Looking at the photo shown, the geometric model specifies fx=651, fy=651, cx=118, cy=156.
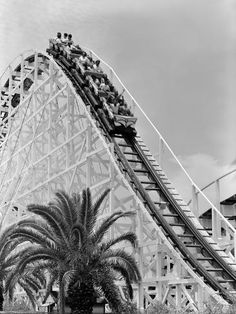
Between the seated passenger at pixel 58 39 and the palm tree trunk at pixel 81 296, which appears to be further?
the seated passenger at pixel 58 39

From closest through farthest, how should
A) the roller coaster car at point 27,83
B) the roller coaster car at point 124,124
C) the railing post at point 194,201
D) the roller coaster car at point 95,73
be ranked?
the railing post at point 194,201, the roller coaster car at point 124,124, the roller coaster car at point 95,73, the roller coaster car at point 27,83

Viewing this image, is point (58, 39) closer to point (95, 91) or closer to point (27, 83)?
point (27, 83)

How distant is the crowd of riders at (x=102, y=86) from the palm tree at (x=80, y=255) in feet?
21.2

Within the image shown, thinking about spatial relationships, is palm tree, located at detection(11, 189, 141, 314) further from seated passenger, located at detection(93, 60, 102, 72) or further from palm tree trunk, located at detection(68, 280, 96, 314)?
seated passenger, located at detection(93, 60, 102, 72)

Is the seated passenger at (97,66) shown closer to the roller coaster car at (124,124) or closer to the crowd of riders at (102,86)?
the crowd of riders at (102,86)

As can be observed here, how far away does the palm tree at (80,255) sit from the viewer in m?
17.3

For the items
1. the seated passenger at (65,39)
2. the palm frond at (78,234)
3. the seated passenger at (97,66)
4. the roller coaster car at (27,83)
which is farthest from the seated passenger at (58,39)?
the palm frond at (78,234)

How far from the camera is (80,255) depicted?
56.5ft

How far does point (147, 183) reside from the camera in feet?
→ 68.7

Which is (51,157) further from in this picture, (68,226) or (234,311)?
(234,311)

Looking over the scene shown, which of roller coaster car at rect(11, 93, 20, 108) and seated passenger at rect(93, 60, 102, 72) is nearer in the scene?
seated passenger at rect(93, 60, 102, 72)

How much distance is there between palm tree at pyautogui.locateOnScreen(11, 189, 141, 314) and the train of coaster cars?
19.8ft

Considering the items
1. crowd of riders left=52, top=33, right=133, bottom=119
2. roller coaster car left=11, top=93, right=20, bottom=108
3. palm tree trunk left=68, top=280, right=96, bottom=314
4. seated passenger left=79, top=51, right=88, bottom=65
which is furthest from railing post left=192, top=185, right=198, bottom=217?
roller coaster car left=11, top=93, right=20, bottom=108

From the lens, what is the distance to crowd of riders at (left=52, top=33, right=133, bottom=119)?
24078 mm
